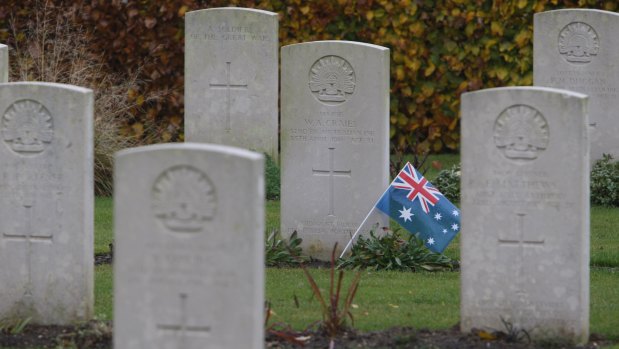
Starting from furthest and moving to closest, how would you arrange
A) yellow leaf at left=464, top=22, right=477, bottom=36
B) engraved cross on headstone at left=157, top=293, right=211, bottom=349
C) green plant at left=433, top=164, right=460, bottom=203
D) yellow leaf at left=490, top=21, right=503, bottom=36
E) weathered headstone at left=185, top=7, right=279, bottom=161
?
yellow leaf at left=464, top=22, right=477, bottom=36 < yellow leaf at left=490, top=21, right=503, bottom=36 < weathered headstone at left=185, top=7, right=279, bottom=161 < green plant at left=433, top=164, right=460, bottom=203 < engraved cross on headstone at left=157, top=293, right=211, bottom=349

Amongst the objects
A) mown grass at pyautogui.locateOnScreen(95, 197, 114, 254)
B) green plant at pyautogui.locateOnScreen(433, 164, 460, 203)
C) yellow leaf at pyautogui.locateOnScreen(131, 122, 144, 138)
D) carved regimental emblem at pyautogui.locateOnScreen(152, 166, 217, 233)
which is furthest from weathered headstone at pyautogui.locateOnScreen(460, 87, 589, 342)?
yellow leaf at pyautogui.locateOnScreen(131, 122, 144, 138)

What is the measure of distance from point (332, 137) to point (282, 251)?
0.91 m

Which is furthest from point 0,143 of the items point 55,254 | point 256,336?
point 256,336

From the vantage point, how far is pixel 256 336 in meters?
5.64

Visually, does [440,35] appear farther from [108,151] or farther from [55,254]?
[55,254]

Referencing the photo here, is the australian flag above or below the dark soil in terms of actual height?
above

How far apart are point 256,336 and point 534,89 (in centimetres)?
216

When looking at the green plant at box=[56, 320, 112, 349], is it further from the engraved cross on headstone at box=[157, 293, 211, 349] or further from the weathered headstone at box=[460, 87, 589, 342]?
the weathered headstone at box=[460, 87, 589, 342]

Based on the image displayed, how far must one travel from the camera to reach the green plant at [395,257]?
30.1ft

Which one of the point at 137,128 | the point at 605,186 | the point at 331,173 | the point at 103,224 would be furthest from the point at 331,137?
the point at 137,128

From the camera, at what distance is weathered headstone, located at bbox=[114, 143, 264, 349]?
5547mm

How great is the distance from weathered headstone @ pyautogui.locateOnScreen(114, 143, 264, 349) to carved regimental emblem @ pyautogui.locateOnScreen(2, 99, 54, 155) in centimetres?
152

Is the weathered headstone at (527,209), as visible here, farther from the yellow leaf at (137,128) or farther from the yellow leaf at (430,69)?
the yellow leaf at (137,128)

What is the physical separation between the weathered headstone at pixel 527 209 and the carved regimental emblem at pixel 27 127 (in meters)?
2.28
